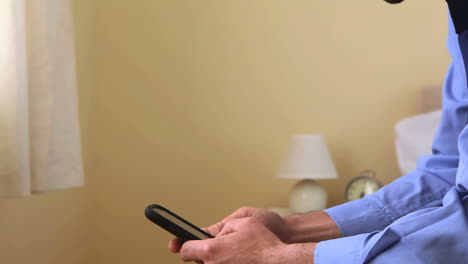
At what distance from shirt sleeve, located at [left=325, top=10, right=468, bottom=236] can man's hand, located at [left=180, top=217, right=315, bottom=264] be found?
21 centimetres

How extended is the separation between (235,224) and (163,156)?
1.97m

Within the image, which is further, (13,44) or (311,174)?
(311,174)

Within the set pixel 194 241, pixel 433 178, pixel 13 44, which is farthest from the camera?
pixel 13 44

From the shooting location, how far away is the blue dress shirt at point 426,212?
2.17 feet

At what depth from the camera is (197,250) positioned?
772 mm

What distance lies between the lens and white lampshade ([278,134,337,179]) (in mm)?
2434

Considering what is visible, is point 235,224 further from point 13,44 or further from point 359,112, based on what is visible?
point 359,112

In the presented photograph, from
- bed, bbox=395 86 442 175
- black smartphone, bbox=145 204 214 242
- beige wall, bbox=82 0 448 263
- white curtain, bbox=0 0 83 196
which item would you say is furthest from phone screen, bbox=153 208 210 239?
beige wall, bbox=82 0 448 263

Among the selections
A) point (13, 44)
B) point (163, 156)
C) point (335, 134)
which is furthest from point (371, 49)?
point (13, 44)

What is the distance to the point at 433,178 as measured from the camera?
0.96 m

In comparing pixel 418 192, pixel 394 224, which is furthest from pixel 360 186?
pixel 394 224

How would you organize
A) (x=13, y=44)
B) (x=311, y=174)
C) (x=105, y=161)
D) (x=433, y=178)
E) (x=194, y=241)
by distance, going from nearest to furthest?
(x=194, y=241) → (x=433, y=178) → (x=13, y=44) → (x=311, y=174) → (x=105, y=161)

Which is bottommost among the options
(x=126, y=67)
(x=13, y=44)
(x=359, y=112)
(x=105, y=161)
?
(x=105, y=161)

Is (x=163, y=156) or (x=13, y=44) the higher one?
(x=13, y=44)
